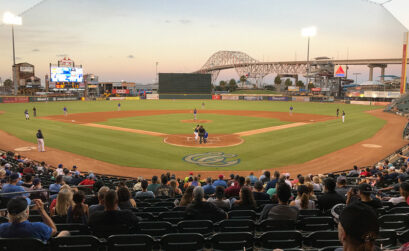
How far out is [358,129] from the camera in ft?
117

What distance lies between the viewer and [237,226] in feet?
18.4

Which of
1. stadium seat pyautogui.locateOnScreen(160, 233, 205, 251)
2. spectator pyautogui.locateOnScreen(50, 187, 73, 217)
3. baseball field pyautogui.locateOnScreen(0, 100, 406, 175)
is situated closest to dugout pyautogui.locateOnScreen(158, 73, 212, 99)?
baseball field pyautogui.locateOnScreen(0, 100, 406, 175)

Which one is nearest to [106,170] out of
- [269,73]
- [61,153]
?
[61,153]

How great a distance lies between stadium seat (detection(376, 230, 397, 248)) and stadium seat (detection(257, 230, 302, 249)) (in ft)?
3.99

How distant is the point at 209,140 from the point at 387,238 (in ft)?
77.0

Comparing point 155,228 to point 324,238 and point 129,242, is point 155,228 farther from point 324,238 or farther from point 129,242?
point 324,238

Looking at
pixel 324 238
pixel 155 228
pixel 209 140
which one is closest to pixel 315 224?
pixel 324 238

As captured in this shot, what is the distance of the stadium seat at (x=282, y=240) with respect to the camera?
15.2 ft

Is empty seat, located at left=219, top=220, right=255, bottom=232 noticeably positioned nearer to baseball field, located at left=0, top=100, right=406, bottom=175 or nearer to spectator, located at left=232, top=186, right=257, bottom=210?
spectator, located at left=232, top=186, right=257, bottom=210

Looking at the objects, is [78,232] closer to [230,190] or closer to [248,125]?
[230,190]

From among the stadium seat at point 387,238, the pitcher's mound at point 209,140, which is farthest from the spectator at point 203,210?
the pitcher's mound at point 209,140

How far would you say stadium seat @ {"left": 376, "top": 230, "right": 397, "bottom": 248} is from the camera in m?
4.50

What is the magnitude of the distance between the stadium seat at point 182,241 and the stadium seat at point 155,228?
2.56ft

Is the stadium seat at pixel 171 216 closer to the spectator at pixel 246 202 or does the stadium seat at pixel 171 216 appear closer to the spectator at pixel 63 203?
the spectator at pixel 246 202
